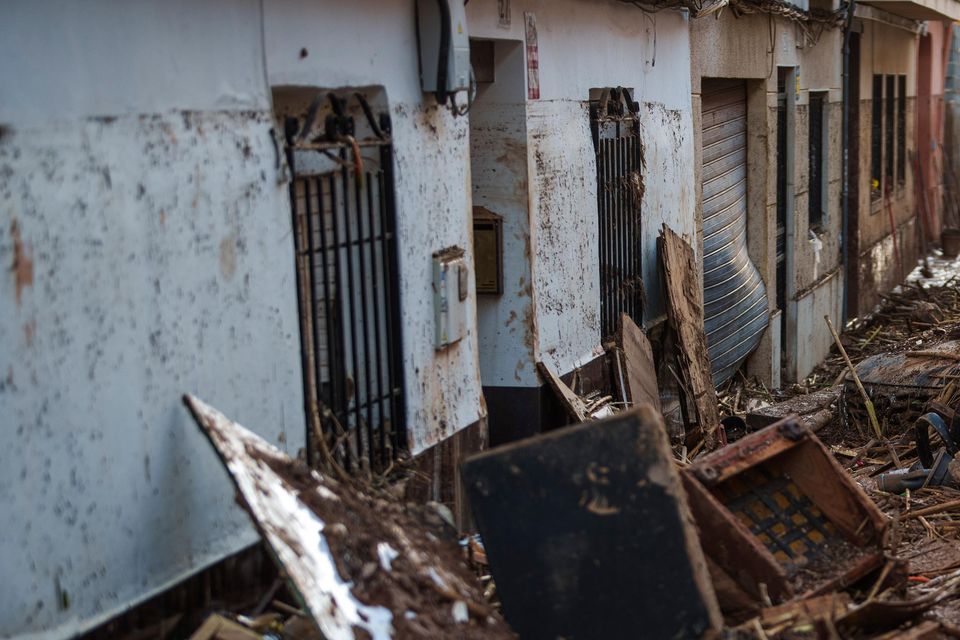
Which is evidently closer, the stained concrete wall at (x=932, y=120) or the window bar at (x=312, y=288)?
the window bar at (x=312, y=288)

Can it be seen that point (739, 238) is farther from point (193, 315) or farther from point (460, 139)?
point (193, 315)

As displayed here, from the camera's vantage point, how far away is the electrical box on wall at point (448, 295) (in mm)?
5832

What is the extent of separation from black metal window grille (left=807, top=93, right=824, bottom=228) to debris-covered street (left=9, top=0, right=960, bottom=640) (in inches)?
236

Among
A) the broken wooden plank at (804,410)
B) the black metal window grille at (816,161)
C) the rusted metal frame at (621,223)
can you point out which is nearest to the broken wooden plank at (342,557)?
the rusted metal frame at (621,223)

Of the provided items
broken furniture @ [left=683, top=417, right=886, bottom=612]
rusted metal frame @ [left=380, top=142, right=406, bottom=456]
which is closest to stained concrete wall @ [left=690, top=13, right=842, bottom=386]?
rusted metal frame @ [left=380, top=142, right=406, bottom=456]

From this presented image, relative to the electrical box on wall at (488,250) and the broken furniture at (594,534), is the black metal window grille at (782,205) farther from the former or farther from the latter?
the broken furniture at (594,534)

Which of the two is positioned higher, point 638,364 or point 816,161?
point 816,161

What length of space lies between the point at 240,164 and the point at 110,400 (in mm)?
995

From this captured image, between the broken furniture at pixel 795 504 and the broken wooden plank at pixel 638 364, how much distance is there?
2.87m

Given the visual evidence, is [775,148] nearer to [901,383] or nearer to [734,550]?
[901,383]

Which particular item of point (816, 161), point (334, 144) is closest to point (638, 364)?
point (334, 144)

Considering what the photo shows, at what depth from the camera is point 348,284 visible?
206 inches

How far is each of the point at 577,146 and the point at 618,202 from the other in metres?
0.90

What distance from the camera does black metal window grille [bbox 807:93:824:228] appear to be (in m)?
14.4
